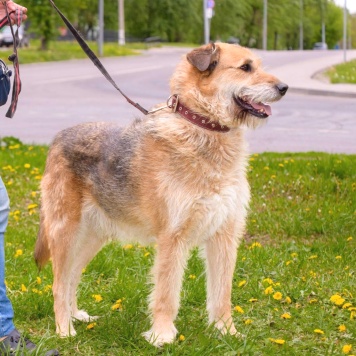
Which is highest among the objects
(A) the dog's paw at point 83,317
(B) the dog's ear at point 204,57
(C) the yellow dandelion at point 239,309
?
(B) the dog's ear at point 204,57

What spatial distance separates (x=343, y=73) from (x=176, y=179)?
90.3 ft

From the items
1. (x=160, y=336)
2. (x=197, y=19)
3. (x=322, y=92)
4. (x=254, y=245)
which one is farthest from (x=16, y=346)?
(x=197, y=19)

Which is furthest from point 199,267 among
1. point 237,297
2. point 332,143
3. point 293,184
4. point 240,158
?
point 332,143

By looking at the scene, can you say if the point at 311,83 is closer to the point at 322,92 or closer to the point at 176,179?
the point at 322,92

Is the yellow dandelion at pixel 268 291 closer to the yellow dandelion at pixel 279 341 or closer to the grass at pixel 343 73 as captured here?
the yellow dandelion at pixel 279 341

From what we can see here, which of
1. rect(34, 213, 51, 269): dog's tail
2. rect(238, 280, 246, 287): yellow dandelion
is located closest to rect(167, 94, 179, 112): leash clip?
rect(34, 213, 51, 269): dog's tail

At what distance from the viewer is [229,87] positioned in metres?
4.42

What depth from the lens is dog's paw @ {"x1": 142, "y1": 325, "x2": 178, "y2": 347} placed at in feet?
14.6

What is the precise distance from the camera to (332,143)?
1268 cm

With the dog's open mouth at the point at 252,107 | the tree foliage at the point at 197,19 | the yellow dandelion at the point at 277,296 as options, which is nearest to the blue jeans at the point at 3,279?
the dog's open mouth at the point at 252,107

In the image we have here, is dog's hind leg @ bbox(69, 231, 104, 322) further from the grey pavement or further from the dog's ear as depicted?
the grey pavement

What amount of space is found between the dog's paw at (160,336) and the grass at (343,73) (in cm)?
2280

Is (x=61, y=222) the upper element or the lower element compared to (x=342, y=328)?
upper

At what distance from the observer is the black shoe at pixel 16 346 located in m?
4.05
